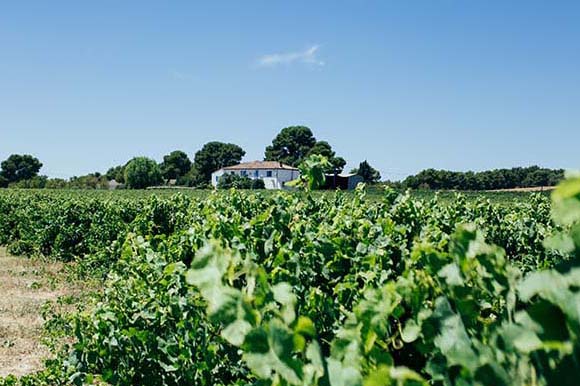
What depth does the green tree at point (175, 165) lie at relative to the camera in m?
119

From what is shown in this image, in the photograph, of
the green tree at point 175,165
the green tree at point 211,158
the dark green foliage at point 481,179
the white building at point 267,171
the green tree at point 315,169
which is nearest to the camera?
the green tree at point 315,169

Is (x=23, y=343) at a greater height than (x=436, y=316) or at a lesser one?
lesser

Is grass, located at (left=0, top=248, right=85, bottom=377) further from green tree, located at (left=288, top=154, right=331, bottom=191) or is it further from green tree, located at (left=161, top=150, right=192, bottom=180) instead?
green tree, located at (left=161, top=150, right=192, bottom=180)

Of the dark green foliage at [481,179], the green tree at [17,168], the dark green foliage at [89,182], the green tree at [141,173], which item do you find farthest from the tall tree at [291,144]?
the green tree at [17,168]

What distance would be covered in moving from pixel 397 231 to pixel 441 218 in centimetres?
212

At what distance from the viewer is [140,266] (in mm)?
3842

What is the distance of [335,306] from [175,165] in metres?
121

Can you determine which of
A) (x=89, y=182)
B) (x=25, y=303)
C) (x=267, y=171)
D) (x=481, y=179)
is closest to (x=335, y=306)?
(x=25, y=303)

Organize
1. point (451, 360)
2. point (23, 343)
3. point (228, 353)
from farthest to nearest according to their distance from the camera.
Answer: point (23, 343), point (228, 353), point (451, 360)

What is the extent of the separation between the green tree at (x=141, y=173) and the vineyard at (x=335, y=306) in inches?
3913

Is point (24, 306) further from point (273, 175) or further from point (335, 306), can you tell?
point (273, 175)

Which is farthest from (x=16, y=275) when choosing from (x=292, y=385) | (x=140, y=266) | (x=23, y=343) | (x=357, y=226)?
(x=292, y=385)

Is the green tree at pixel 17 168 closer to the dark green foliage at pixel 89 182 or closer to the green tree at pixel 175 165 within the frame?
the dark green foliage at pixel 89 182

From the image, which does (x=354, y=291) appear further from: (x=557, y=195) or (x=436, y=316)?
(x=557, y=195)
